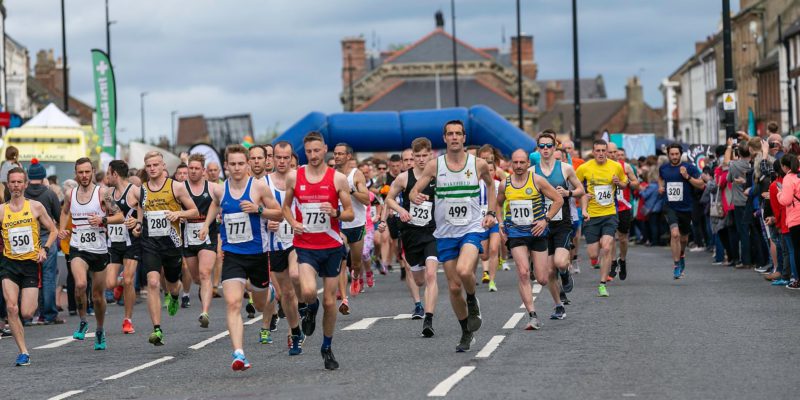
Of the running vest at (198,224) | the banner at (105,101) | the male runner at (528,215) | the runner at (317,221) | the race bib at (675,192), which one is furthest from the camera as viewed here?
the banner at (105,101)

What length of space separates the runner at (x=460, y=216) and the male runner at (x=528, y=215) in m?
1.87

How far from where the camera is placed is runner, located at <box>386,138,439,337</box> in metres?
15.5

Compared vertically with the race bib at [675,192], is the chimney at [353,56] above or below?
above

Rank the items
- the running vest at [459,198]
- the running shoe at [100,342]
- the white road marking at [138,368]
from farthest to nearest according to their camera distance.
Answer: the running shoe at [100,342] → the running vest at [459,198] → the white road marking at [138,368]

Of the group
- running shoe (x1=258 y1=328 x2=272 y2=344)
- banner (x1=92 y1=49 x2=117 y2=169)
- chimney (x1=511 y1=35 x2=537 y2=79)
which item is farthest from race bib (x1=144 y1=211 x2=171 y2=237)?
chimney (x1=511 y1=35 x2=537 y2=79)

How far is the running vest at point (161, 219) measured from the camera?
54.2ft

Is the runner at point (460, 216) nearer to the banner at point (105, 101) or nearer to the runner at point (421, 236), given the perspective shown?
the runner at point (421, 236)

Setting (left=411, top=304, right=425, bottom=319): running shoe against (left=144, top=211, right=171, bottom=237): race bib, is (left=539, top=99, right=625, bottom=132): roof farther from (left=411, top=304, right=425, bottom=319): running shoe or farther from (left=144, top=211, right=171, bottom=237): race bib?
(left=144, top=211, right=171, bottom=237): race bib

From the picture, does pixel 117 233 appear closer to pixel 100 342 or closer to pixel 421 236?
pixel 100 342

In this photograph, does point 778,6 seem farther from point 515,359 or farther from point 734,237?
point 515,359

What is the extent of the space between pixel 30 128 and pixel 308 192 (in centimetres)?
2613

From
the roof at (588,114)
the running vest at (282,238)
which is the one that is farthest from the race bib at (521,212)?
the roof at (588,114)

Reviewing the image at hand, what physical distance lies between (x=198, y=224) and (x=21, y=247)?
1.94 m

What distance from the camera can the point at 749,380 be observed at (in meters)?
11.2
